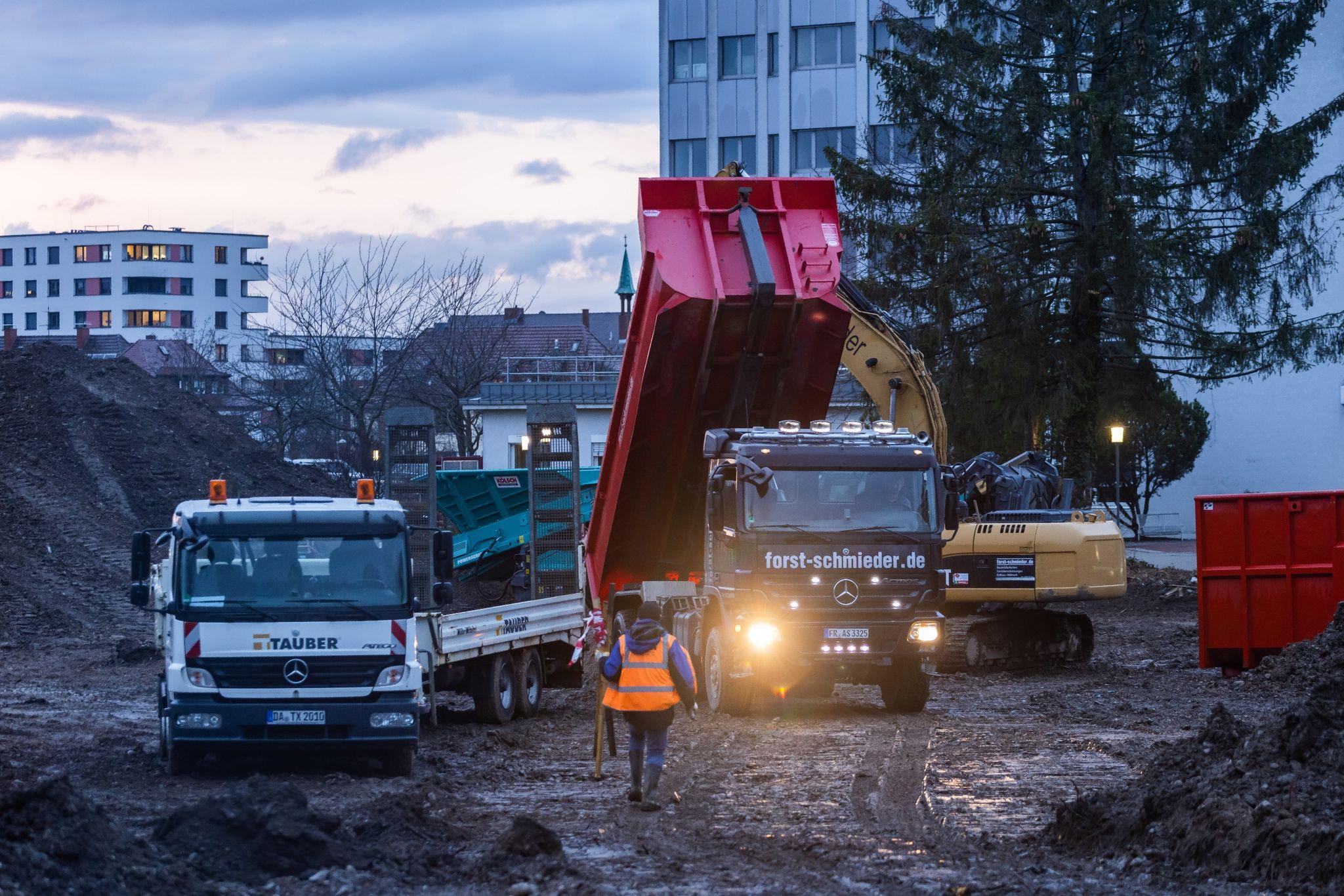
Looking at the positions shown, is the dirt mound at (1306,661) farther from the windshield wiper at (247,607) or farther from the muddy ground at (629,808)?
the windshield wiper at (247,607)

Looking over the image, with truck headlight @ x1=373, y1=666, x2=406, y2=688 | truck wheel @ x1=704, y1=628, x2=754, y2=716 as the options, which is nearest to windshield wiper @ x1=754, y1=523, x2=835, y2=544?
truck wheel @ x1=704, y1=628, x2=754, y2=716

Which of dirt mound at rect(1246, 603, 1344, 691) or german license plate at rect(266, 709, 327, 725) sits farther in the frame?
dirt mound at rect(1246, 603, 1344, 691)

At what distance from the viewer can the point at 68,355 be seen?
43.6 meters

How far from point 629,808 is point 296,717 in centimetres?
294

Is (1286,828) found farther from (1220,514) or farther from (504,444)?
(504,444)

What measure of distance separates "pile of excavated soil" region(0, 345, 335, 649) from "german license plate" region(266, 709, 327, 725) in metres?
15.5

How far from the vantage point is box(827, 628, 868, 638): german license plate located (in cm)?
1616

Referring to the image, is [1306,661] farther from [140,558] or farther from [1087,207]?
[1087,207]

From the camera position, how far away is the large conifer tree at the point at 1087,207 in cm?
2998

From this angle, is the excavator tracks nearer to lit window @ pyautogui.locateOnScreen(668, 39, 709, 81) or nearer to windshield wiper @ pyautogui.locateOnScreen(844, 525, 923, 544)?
windshield wiper @ pyautogui.locateOnScreen(844, 525, 923, 544)

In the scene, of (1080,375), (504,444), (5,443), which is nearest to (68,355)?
(5,443)

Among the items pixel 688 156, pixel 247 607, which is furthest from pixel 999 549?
pixel 688 156

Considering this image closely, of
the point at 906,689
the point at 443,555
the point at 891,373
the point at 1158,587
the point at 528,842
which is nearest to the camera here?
the point at 528,842

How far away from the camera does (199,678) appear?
12.5 metres
